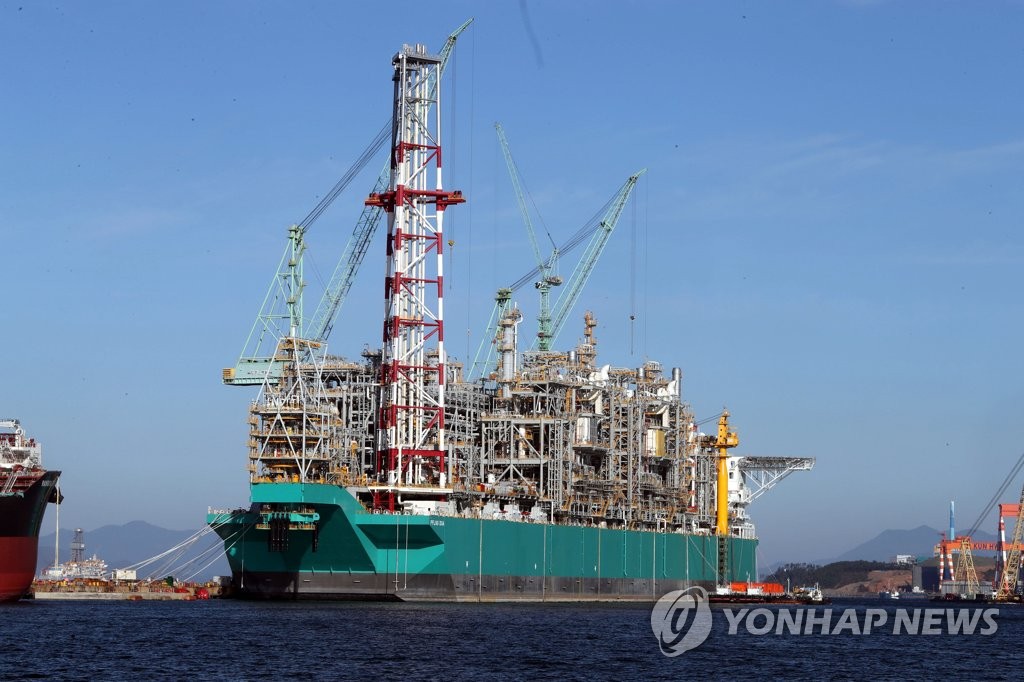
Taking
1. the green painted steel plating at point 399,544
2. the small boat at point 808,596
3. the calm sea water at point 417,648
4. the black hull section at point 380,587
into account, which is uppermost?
the green painted steel plating at point 399,544

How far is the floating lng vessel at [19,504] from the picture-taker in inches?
3209

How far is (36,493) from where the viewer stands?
83.0 meters

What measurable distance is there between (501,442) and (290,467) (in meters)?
19.1

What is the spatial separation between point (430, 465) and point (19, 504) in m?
23.6

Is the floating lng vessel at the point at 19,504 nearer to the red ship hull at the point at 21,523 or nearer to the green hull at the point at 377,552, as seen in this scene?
the red ship hull at the point at 21,523

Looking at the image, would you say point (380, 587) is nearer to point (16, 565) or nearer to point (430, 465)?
point (430, 465)

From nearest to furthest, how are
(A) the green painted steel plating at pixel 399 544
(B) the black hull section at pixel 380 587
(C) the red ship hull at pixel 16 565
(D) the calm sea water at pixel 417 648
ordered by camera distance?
(D) the calm sea water at pixel 417 648, (C) the red ship hull at pixel 16 565, (A) the green painted steel plating at pixel 399 544, (B) the black hull section at pixel 380 587

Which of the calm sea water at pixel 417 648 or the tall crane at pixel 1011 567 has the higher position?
the tall crane at pixel 1011 567

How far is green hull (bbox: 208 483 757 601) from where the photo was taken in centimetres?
8612

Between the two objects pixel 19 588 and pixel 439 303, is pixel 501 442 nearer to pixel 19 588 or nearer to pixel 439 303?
pixel 439 303

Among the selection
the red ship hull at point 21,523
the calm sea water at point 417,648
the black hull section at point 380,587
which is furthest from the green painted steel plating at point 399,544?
the red ship hull at point 21,523

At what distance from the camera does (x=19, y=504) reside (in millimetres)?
81938

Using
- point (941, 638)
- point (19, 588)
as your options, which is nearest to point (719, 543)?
point (941, 638)

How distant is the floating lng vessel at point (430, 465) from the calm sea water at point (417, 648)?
3.45m
